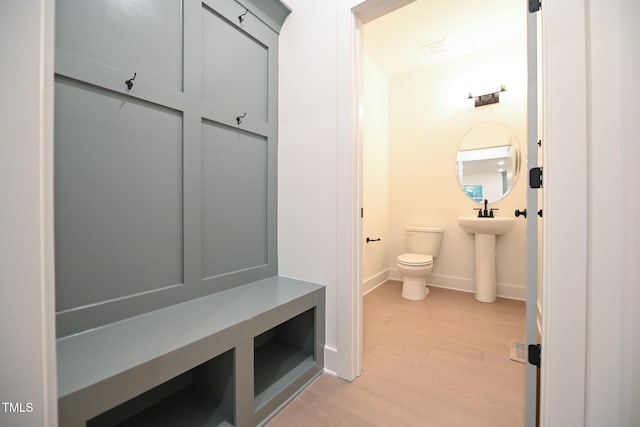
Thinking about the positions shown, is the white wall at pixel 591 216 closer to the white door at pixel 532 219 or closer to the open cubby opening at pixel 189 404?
the white door at pixel 532 219

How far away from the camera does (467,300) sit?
2.57 meters

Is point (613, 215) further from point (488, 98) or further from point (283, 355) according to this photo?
point (488, 98)

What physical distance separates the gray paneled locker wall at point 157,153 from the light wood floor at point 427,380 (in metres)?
0.81

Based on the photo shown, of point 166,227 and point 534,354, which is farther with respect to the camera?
point 166,227

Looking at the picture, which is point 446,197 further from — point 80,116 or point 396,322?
point 80,116

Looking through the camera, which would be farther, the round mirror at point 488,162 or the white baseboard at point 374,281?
the white baseboard at point 374,281

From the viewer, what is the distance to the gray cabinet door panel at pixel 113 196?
0.88 meters

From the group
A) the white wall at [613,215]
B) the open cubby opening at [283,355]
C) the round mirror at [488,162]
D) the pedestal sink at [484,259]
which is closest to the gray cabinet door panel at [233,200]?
the open cubby opening at [283,355]

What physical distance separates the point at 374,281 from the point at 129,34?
296 centimetres

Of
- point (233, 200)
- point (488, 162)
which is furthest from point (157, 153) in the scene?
point (488, 162)

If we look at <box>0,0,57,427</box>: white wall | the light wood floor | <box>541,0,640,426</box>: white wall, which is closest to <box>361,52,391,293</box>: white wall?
the light wood floor

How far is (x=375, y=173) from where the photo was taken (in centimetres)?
Result: 302

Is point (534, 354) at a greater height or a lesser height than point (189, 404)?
greater

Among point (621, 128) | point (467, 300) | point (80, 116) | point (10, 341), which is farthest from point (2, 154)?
point (467, 300)
